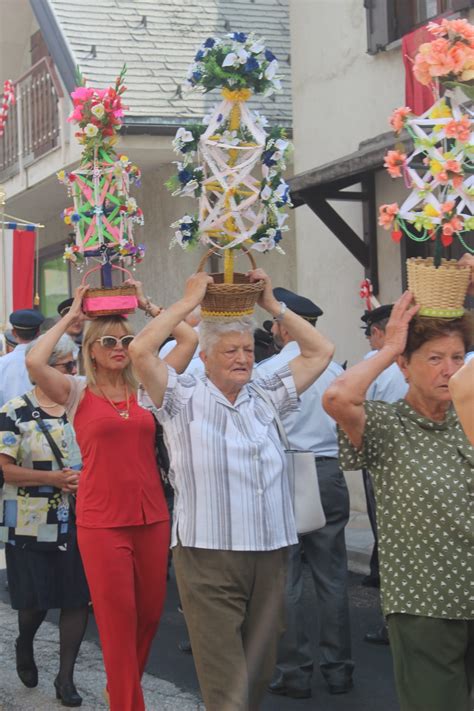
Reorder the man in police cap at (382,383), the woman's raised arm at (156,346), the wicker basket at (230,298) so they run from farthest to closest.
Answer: the man in police cap at (382,383) < the wicker basket at (230,298) < the woman's raised arm at (156,346)

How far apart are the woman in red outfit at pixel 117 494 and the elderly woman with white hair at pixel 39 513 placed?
25.1 inches

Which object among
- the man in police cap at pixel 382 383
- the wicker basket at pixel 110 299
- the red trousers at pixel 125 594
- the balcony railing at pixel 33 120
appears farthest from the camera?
the balcony railing at pixel 33 120

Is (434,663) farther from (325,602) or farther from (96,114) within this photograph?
(96,114)

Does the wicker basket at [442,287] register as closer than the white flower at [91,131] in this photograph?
Yes

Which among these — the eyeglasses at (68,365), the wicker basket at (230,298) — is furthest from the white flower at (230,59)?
the eyeglasses at (68,365)

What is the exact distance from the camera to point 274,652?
15.5ft

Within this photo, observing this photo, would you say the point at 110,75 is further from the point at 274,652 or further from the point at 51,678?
the point at 274,652

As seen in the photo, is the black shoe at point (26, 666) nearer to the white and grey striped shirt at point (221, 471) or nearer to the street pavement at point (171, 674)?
the street pavement at point (171, 674)

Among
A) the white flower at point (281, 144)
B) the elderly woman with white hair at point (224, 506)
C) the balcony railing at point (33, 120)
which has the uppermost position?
the balcony railing at point (33, 120)

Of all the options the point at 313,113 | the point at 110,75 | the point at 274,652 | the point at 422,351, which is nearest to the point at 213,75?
the point at 422,351

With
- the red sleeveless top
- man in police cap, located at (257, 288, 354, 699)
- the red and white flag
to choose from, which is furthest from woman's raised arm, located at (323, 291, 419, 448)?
the red and white flag

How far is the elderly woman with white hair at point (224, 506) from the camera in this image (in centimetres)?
455

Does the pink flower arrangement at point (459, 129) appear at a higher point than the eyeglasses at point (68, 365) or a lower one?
higher

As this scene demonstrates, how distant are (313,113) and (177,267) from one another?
3.86 m
